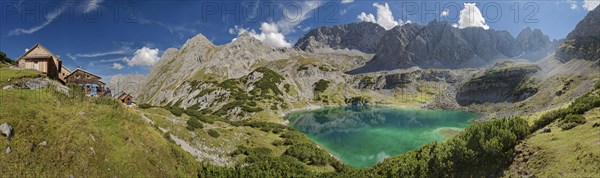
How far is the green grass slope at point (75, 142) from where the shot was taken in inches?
689

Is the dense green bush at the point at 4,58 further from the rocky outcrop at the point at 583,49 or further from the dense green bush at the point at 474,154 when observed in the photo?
the rocky outcrop at the point at 583,49

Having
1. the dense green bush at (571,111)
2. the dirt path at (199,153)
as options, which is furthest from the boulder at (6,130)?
the dense green bush at (571,111)

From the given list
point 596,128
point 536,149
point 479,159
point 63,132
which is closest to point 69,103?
point 63,132

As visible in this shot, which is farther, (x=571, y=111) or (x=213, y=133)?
(x=213, y=133)

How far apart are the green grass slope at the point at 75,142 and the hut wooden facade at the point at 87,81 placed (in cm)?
2204

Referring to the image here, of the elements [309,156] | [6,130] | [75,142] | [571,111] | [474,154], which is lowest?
[309,156]

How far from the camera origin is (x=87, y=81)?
4528 cm

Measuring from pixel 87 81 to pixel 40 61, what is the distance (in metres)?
6.26

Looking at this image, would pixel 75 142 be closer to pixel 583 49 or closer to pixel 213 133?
pixel 213 133

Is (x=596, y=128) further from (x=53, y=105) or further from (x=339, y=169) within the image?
(x=53, y=105)

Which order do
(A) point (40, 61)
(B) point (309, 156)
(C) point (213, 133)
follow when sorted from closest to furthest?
(A) point (40, 61)
(B) point (309, 156)
(C) point (213, 133)

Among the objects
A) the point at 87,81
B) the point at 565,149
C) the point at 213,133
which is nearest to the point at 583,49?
the point at 565,149

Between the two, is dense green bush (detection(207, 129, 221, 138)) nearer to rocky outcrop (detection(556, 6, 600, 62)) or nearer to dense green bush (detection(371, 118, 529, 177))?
dense green bush (detection(371, 118, 529, 177))

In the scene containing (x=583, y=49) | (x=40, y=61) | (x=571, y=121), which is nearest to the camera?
(x=571, y=121)
